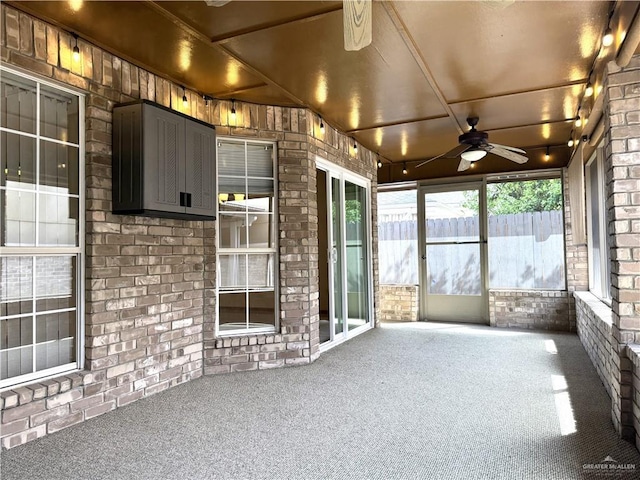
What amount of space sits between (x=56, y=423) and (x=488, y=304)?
5.77 meters

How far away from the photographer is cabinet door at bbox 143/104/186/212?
3.22 m

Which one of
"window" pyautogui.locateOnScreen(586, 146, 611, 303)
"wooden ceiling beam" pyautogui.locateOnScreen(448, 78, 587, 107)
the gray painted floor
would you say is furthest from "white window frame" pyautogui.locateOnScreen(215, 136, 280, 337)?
"window" pyautogui.locateOnScreen(586, 146, 611, 303)

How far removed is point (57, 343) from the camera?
302 centimetres

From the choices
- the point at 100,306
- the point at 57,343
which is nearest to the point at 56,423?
the point at 57,343

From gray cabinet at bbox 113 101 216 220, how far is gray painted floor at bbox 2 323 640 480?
58.8 inches

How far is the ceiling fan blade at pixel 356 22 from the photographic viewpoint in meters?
1.39

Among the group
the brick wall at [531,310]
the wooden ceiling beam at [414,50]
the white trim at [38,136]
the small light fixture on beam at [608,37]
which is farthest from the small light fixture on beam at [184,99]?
the brick wall at [531,310]

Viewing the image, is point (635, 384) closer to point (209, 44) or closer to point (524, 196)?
point (209, 44)

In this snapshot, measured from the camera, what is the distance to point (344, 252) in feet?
18.6

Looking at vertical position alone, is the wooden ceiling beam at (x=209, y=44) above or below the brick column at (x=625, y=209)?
above

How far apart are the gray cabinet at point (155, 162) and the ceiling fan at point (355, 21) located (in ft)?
6.57

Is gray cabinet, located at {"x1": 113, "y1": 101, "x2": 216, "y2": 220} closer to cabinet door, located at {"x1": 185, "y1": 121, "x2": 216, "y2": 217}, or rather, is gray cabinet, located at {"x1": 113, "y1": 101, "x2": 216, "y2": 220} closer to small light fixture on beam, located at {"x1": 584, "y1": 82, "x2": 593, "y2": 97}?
cabinet door, located at {"x1": 185, "y1": 121, "x2": 216, "y2": 217}

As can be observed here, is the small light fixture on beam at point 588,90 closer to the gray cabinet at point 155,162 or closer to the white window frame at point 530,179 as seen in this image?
the white window frame at point 530,179

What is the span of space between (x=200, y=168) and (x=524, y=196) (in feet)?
16.3
